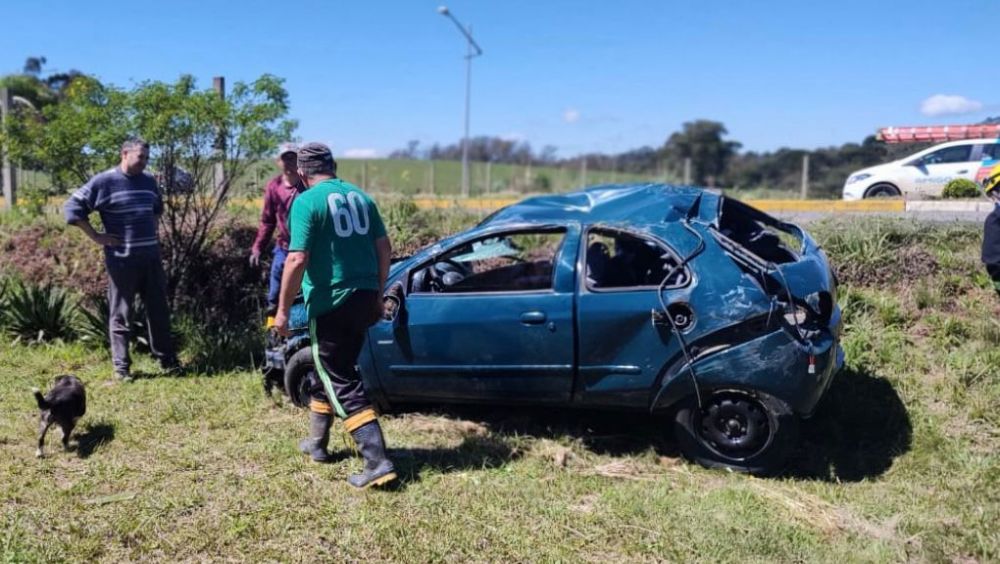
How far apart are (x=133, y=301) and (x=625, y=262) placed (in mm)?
4019

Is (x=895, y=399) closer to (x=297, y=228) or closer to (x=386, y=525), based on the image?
(x=386, y=525)

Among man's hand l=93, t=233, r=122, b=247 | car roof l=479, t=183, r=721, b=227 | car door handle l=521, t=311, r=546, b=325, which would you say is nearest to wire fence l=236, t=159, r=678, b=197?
man's hand l=93, t=233, r=122, b=247

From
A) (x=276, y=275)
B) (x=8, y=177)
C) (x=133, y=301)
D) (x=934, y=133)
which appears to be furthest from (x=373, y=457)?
(x=934, y=133)

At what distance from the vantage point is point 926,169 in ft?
47.6

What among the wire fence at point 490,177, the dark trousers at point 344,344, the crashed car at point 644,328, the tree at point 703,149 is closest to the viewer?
the dark trousers at point 344,344

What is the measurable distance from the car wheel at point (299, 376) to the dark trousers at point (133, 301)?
159 cm

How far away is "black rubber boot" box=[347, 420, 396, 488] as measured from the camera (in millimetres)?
4297

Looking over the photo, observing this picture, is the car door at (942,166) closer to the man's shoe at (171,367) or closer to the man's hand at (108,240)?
the man's shoe at (171,367)

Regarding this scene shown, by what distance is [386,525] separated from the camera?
3.93 meters

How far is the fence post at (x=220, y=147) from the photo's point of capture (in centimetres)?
720

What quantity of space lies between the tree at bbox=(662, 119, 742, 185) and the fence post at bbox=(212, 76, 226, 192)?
2365 cm

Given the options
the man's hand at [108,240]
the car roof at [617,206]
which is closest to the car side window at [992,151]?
the car roof at [617,206]

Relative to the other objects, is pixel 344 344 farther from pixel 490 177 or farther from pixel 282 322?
pixel 490 177

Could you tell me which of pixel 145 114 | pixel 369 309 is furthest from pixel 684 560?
pixel 145 114
